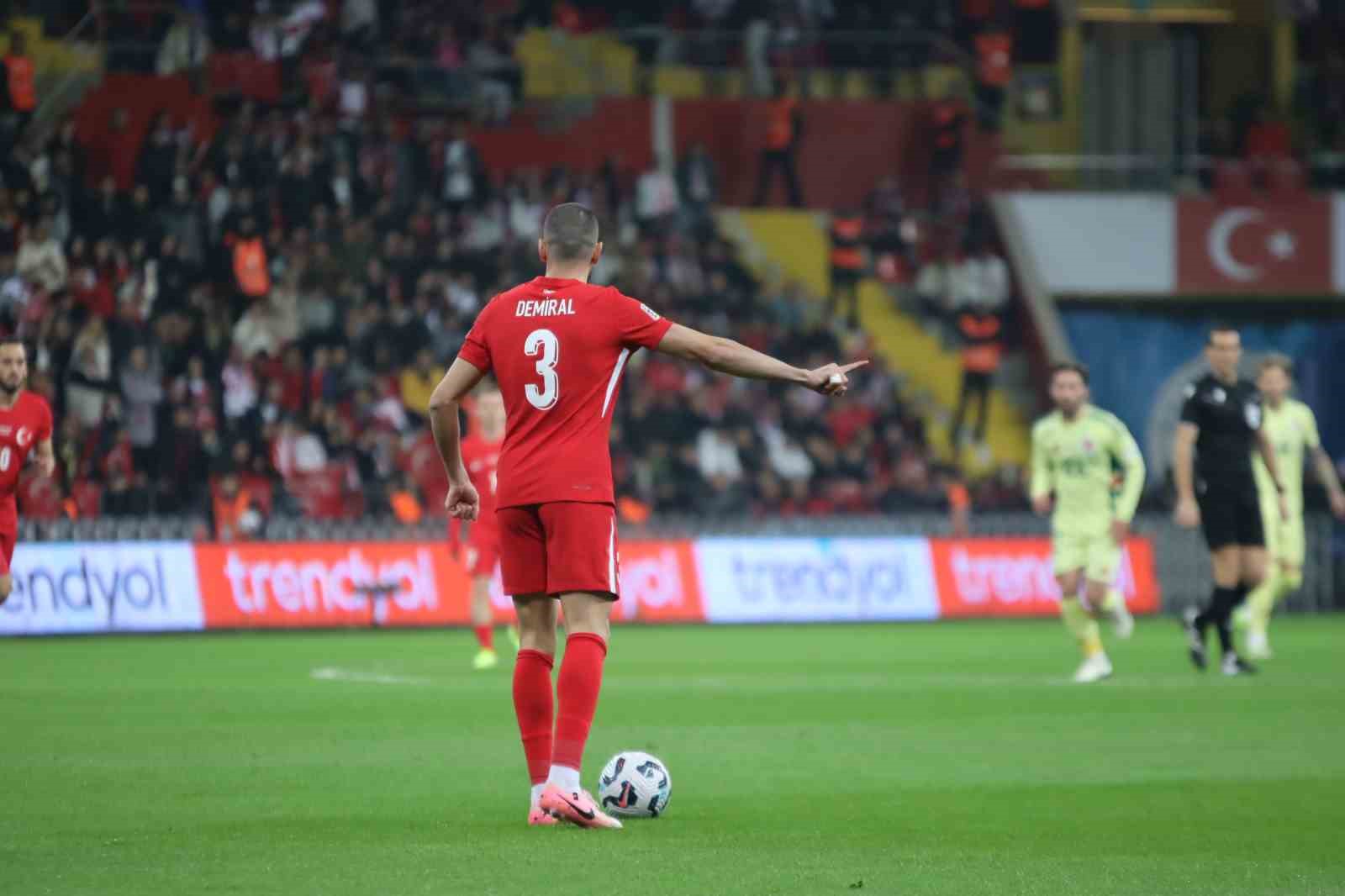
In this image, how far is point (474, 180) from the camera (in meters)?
31.2

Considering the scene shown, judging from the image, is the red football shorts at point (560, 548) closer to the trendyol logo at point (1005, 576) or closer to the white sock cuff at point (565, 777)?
the white sock cuff at point (565, 777)

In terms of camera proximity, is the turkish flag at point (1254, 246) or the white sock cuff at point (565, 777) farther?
the turkish flag at point (1254, 246)

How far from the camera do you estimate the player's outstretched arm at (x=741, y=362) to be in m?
8.34

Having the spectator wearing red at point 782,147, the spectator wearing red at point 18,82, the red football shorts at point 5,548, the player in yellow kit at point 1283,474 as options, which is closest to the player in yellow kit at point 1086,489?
the player in yellow kit at point 1283,474

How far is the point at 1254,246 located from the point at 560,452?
29025 mm

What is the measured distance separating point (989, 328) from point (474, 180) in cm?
748

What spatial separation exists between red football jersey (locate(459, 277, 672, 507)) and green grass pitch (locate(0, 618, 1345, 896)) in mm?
1316

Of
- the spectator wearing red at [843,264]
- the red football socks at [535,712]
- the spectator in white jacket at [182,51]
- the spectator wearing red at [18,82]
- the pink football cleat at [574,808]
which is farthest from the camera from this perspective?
the spectator wearing red at [843,264]

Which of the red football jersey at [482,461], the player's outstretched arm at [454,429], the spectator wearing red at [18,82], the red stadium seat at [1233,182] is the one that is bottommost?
the red football jersey at [482,461]

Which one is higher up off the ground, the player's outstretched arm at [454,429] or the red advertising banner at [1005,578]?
the player's outstretched arm at [454,429]

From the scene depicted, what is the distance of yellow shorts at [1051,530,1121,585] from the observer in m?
17.3

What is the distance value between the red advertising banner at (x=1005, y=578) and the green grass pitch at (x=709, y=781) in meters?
8.75

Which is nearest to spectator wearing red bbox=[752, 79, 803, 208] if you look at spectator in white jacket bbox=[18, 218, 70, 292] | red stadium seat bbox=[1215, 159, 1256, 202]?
red stadium seat bbox=[1215, 159, 1256, 202]

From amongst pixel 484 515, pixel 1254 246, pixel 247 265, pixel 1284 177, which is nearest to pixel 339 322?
pixel 247 265
